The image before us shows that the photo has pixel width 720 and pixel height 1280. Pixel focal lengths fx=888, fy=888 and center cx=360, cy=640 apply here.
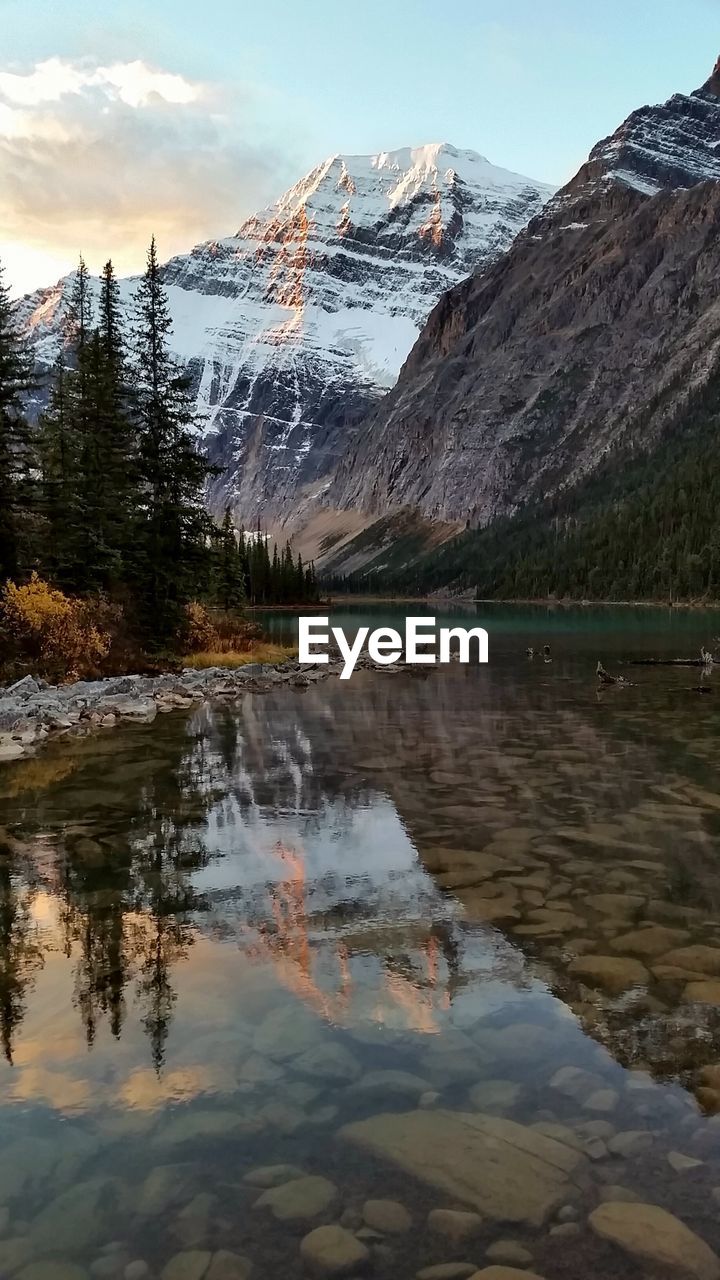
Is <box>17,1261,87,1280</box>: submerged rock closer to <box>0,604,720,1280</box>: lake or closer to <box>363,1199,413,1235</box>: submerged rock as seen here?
<box>0,604,720,1280</box>: lake

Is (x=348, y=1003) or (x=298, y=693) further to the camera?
(x=298, y=693)

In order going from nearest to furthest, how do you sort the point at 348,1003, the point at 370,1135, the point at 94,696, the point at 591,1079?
1. the point at 370,1135
2. the point at 591,1079
3. the point at 348,1003
4. the point at 94,696

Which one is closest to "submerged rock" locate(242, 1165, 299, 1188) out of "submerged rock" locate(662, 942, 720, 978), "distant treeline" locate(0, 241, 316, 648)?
"submerged rock" locate(662, 942, 720, 978)

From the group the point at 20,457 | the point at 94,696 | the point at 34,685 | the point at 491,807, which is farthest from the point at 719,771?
the point at 20,457

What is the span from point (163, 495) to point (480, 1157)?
36.4 m

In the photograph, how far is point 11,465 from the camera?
32969 millimetres

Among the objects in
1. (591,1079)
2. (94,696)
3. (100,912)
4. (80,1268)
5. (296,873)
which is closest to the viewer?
(80,1268)

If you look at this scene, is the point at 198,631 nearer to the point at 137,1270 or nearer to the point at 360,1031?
the point at 360,1031

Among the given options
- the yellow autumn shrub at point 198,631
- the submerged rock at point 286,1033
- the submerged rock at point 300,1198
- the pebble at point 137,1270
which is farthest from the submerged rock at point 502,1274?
the yellow autumn shrub at point 198,631

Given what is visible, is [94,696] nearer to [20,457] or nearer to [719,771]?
[20,457]

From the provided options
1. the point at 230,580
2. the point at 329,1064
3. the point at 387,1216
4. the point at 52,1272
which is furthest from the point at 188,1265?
the point at 230,580

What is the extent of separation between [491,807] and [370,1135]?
8.82 m

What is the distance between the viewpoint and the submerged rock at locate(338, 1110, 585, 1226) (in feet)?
15.6

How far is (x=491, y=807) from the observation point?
1395 cm
